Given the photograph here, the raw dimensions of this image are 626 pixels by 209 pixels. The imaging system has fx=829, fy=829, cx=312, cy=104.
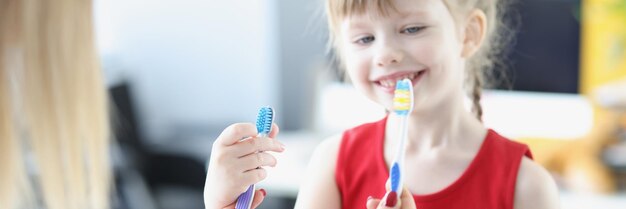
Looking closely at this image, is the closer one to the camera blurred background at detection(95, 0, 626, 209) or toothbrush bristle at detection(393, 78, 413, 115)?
Result: toothbrush bristle at detection(393, 78, 413, 115)

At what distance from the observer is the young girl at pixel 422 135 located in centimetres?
70

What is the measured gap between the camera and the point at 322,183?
786mm

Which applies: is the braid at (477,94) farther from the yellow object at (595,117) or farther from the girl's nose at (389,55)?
the yellow object at (595,117)

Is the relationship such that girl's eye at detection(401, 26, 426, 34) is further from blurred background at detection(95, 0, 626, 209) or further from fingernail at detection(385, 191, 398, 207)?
blurred background at detection(95, 0, 626, 209)

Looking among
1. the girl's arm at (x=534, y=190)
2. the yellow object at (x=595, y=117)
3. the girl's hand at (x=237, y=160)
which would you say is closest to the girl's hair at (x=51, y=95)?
the girl's hand at (x=237, y=160)

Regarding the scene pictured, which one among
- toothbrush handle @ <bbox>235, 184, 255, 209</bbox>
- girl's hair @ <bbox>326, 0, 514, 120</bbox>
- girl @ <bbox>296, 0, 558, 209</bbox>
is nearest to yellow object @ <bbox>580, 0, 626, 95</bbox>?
girl's hair @ <bbox>326, 0, 514, 120</bbox>

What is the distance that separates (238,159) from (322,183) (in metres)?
0.11

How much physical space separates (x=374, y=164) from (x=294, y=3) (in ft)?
7.42

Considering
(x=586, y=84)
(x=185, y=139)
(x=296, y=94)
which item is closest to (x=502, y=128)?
(x=586, y=84)

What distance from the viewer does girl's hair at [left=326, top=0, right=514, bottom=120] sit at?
0.71 m

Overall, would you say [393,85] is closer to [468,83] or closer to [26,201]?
[468,83]

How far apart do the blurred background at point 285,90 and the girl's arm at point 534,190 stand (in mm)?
1512

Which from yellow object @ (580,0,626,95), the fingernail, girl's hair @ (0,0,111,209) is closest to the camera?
the fingernail

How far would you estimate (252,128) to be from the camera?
698 millimetres
